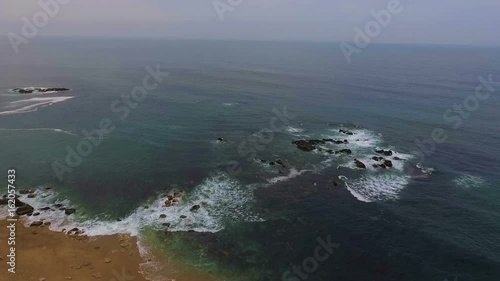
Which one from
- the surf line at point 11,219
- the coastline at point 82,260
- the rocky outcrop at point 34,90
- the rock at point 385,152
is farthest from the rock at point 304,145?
the rocky outcrop at point 34,90

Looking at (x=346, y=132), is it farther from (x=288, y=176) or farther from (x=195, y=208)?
(x=195, y=208)

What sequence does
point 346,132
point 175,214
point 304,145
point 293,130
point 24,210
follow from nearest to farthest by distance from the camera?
1. point 24,210
2. point 175,214
3. point 304,145
4. point 346,132
5. point 293,130

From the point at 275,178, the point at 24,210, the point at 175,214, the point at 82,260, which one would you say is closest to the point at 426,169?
the point at 275,178

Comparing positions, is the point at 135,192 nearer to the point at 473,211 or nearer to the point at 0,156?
the point at 0,156

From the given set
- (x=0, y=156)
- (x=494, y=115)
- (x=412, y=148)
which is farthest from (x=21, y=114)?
(x=494, y=115)

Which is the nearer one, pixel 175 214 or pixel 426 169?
pixel 175 214
